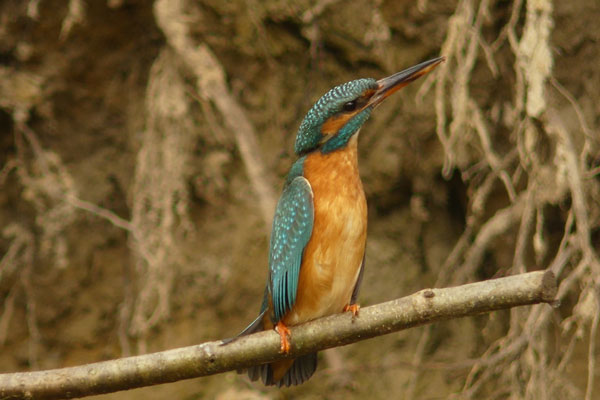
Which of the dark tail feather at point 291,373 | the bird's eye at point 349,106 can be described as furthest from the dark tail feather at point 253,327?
the bird's eye at point 349,106

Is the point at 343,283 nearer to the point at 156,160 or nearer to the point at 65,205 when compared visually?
the point at 156,160

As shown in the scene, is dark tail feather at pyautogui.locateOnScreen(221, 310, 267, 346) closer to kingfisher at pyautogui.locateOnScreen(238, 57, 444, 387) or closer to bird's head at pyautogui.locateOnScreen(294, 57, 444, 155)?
kingfisher at pyautogui.locateOnScreen(238, 57, 444, 387)

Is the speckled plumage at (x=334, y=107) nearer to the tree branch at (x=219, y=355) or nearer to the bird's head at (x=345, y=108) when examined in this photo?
the bird's head at (x=345, y=108)

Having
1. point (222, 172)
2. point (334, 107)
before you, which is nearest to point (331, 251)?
point (334, 107)

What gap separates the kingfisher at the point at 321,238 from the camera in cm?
249

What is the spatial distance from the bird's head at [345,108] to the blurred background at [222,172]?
0.82 metres

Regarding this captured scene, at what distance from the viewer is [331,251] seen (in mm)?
2494

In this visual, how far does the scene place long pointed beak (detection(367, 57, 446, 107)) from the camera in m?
2.43

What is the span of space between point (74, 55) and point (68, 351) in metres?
1.47

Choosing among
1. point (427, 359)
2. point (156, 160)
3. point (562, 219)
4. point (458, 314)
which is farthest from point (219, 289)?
point (458, 314)

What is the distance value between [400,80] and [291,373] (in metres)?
1.04

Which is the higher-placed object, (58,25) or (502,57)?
A: (58,25)

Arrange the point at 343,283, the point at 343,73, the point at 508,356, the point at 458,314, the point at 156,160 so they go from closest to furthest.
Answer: the point at 458,314 → the point at 343,283 → the point at 508,356 → the point at 156,160 → the point at 343,73

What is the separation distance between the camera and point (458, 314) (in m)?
1.87
